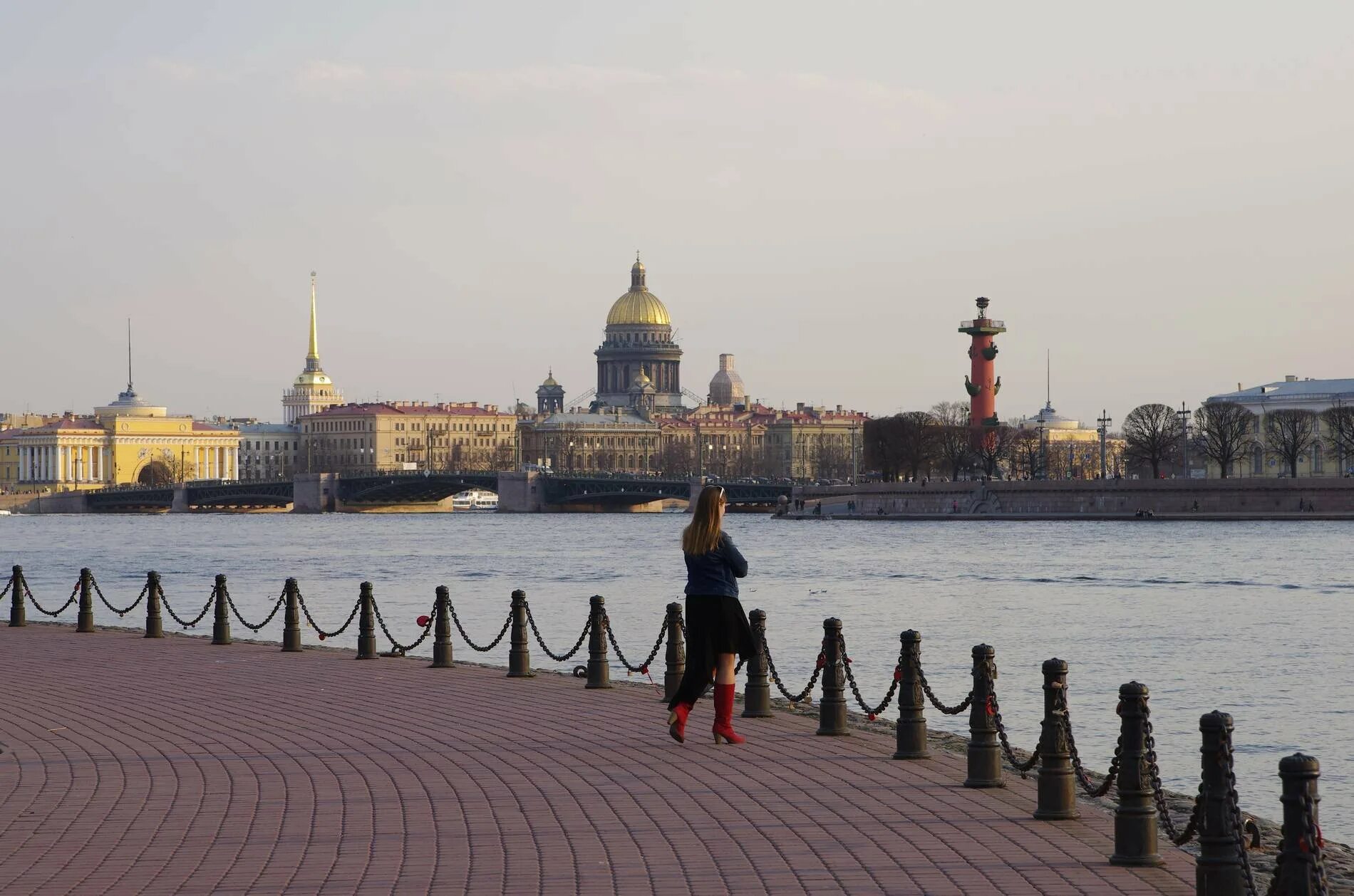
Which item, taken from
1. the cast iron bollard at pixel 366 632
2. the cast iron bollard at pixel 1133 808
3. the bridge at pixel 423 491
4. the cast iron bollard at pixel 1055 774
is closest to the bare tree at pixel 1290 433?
the bridge at pixel 423 491

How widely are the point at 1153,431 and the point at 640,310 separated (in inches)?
3150

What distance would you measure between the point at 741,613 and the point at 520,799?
1.76m

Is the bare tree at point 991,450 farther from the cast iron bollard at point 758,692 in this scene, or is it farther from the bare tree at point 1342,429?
the cast iron bollard at point 758,692

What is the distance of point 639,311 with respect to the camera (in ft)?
541

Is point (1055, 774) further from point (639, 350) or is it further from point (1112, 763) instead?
point (639, 350)

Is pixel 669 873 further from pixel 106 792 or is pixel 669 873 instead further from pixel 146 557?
pixel 146 557

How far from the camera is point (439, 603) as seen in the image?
585 inches

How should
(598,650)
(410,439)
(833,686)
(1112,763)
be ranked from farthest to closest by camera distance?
(410,439), (598,650), (833,686), (1112,763)

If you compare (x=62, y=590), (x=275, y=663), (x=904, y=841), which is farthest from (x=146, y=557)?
(x=904, y=841)

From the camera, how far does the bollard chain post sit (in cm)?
531

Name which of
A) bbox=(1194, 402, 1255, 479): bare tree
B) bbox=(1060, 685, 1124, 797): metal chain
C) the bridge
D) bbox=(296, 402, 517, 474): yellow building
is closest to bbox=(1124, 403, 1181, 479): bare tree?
bbox=(1194, 402, 1255, 479): bare tree

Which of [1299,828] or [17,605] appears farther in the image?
[17,605]

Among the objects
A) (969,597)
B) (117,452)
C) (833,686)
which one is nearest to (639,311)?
(117,452)

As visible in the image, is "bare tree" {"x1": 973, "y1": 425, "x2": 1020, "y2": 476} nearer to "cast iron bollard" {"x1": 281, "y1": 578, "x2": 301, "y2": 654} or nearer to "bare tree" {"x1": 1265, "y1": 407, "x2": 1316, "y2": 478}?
"bare tree" {"x1": 1265, "y1": 407, "x2": 1316, "y2": 478}
